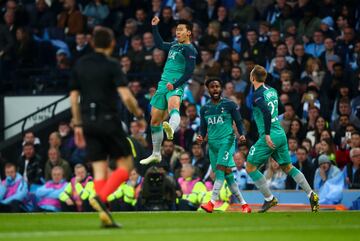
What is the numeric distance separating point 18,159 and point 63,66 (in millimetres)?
3335

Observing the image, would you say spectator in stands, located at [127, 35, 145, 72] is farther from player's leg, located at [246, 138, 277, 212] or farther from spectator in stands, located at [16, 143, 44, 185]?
player's leg, located at [246, 138, 277, 212]

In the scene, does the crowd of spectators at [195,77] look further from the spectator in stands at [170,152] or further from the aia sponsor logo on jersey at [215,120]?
the aia sponsor logo on jersey at [215,120]

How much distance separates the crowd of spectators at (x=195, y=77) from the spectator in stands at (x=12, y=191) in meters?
0.03

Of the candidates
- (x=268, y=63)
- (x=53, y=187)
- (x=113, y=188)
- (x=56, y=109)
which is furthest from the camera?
(x=56, y=109)

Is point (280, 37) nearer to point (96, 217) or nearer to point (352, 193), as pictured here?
point (352, 193)

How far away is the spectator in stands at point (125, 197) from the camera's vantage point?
25.2m

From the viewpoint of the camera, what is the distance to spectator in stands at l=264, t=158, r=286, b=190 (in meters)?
25.3

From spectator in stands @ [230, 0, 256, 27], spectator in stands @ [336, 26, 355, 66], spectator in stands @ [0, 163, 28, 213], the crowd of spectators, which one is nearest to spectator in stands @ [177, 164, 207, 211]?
the crowd of spectators

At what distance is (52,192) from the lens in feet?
86.4

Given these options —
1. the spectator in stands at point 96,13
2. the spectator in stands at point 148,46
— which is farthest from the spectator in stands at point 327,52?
the spectator in stands at point 96,13

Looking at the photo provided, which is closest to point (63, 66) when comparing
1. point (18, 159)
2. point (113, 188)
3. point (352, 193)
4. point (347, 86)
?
point (18, 159)

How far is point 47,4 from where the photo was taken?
34500 millimetres

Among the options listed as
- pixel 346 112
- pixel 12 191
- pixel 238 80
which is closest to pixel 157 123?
pixel 346 112

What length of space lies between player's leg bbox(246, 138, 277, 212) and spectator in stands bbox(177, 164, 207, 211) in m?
3.83
